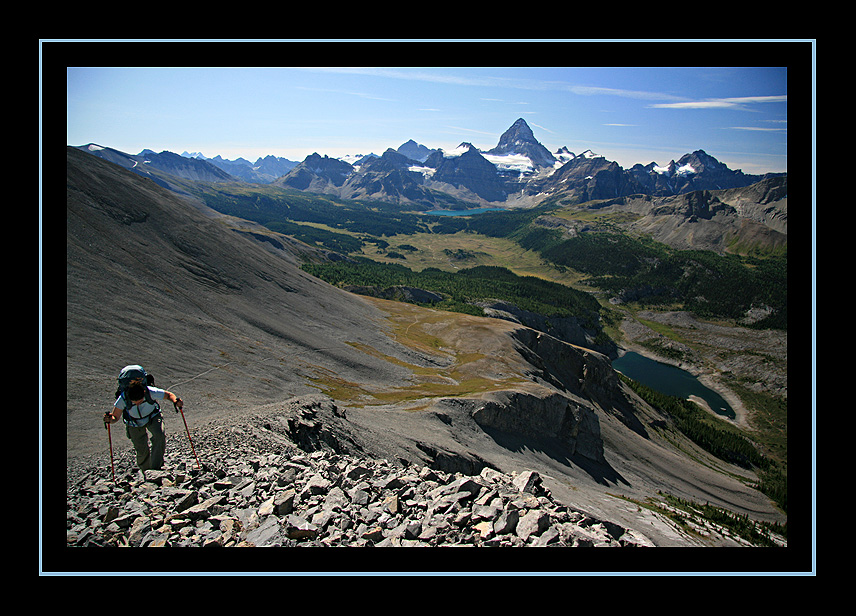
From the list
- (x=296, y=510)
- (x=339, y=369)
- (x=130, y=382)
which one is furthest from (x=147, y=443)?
(x=339, y=369)

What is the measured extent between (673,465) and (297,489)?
60.0m

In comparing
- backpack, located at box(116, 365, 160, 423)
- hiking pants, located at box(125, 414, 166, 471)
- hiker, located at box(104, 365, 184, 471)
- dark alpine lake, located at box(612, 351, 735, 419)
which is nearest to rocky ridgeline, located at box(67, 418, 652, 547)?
hiking pants, located at box(125, 414, 166, 471)

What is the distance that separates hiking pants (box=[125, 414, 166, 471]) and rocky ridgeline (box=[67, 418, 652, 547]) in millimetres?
403

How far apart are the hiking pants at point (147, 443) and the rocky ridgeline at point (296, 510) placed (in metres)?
0.40

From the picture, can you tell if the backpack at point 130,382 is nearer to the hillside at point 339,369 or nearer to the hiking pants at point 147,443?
the hiking pants at point 147,443

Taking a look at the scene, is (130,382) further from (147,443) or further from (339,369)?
(339,369)

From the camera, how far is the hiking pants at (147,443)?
11.2 metres

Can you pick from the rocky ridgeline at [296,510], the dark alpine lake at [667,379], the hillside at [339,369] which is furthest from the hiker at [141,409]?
the dark alpine lake at [667,379]

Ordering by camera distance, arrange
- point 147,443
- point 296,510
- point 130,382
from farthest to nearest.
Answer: point 147,443
point 296,510
point 130,382

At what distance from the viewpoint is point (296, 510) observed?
1115cm

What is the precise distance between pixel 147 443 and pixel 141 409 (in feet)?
5.05

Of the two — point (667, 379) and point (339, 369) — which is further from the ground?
point (339, 369)

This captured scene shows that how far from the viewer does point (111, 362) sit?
3272cm
